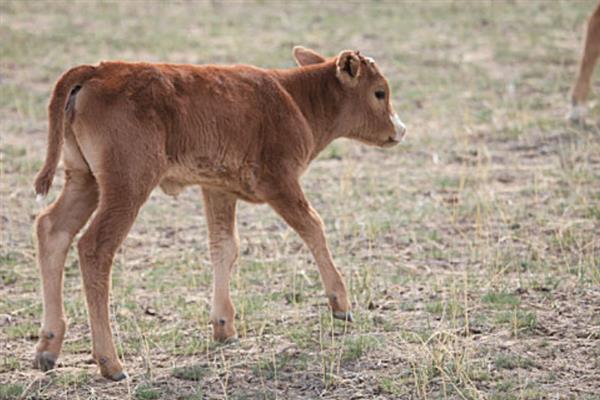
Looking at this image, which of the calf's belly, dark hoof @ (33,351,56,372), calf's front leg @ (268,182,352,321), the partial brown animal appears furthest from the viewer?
the partial brown animal

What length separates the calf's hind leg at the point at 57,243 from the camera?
274 inches

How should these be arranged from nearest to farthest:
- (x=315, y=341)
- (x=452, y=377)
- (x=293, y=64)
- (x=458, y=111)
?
(x=452, y=377)
(x=315, y=341)
(x=458, y=111)
(x=293, y=64)

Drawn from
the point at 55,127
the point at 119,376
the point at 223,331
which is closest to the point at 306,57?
the point at 223,331

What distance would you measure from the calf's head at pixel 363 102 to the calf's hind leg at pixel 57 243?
1.81 meters

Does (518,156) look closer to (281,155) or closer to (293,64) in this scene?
(293,64)

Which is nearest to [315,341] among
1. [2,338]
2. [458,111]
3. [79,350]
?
[79,350]

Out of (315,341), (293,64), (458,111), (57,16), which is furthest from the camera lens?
(57,16)

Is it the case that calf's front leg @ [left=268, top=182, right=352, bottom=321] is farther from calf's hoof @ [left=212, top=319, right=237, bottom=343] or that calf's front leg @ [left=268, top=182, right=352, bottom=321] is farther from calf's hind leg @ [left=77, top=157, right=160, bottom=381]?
calf's hind leg @ [left=77, top=157, right=160, bottom=381]

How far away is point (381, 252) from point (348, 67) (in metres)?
1.70

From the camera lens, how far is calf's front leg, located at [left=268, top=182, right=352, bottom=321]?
746 centimetres

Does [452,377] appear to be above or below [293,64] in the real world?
below

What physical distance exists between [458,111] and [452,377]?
692 centimetres

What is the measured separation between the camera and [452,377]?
21.7ft

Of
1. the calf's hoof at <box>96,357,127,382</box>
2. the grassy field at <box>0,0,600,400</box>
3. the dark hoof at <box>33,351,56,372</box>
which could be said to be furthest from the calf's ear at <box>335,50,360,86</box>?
the dark hoof at <box>33,351,56,372</box>
